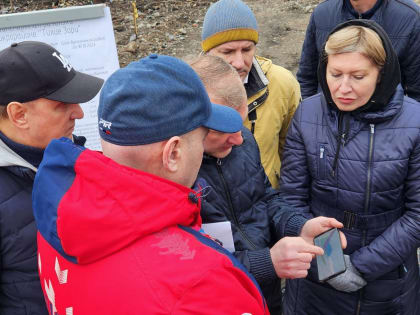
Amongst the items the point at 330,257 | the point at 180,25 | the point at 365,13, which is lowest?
the point at 180,25

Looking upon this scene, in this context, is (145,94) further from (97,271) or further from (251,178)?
(251,178)

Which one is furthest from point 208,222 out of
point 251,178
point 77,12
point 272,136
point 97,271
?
point 77,12

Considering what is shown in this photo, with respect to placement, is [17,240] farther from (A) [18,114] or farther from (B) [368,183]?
(B) [368,183]

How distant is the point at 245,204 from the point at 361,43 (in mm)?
1029

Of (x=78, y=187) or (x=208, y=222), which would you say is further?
(x=208, y=222)

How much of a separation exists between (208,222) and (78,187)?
756 mm

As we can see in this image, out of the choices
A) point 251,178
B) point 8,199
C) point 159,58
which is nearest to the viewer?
point 159,58

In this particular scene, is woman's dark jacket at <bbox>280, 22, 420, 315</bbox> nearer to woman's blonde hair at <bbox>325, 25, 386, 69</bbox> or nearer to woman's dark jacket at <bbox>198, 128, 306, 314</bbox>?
woman's blonde hair at <bbox>325, 25, 386, 69</bbox>

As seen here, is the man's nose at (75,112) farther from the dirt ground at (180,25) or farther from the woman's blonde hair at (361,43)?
the dirt ground at (180,25)

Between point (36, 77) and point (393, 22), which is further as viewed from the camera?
point (393, 22)

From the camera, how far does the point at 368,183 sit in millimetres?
2189

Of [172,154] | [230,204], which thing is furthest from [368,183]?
[172,154]

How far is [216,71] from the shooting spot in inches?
73.2

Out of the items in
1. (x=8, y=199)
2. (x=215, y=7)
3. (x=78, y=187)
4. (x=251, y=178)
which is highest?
(x=215, y=7)
